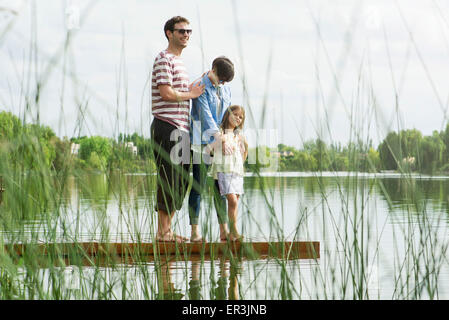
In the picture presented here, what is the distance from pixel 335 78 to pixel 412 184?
0.49 metres

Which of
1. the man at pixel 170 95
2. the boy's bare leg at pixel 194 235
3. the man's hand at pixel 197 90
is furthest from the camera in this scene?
the boy's bare leg at pixel 194 235

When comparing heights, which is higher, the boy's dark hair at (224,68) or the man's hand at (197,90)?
the boy's dark hair at (224,68)

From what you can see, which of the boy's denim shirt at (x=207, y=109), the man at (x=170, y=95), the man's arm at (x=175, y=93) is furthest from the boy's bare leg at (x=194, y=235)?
the man's arm at (x=175, y=93)

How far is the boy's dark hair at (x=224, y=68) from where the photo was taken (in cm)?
325

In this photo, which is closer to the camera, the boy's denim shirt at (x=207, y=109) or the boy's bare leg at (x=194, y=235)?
the boy's denim shirt at (x=207, y=109)

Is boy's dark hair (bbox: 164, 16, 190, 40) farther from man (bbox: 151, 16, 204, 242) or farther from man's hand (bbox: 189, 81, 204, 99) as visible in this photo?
man's hand (bbox: 189, 81, 204, 99)

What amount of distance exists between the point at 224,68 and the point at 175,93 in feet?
1.15

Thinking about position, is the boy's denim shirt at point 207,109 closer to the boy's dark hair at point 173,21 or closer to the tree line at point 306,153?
the boy's dark hair at point 173,21

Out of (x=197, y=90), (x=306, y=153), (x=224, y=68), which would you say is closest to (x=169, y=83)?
(x=197, y=90)

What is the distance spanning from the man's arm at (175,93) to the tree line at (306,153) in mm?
861

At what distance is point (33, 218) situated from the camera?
217cm

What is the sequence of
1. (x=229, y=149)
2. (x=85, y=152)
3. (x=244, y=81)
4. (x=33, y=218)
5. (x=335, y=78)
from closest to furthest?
1. (x=244, y=81)
2. (x=335, y=78)
3. (x=33, y=218)
4. (x=85, y=152)
5. (x=229, y=149)
